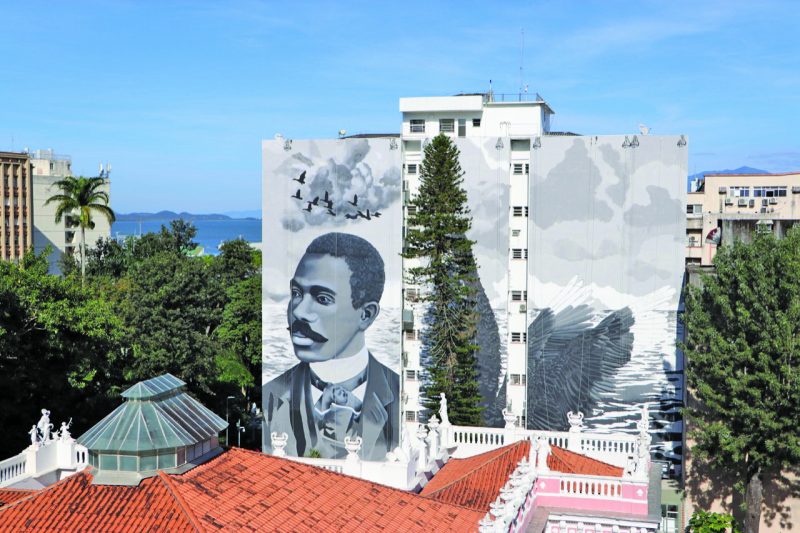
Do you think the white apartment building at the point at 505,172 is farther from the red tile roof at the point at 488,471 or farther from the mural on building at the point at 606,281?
the red tile roof at the point at 488,471

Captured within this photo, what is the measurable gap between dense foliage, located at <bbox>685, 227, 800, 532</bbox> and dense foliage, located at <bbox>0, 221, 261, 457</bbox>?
83.0 feet

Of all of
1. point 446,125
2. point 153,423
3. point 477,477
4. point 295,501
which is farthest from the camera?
point 446,125

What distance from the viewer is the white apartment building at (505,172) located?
161ft

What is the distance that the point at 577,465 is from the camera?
27594 mm

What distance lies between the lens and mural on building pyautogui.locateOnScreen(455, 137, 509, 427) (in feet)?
160

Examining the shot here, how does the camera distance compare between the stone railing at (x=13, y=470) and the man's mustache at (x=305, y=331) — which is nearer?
the stone railing at (x=13, y=470)

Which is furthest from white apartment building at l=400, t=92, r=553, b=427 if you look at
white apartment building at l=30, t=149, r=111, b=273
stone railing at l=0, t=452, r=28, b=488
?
white apartment building at l=30, t=149, r=111, b=273

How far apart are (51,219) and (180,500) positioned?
90991 mm

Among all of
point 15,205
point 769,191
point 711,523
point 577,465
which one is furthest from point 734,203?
point 15,205

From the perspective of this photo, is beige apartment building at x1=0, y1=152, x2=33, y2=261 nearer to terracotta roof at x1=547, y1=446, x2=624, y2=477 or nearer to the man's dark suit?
the man's dark suit

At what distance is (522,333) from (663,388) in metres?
7.92

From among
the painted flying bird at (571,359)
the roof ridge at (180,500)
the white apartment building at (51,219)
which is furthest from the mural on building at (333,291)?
the white apartment building at (51,219)

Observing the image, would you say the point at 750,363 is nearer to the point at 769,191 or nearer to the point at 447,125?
the point at 447,125

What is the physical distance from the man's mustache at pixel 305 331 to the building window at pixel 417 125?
13.2 metres
